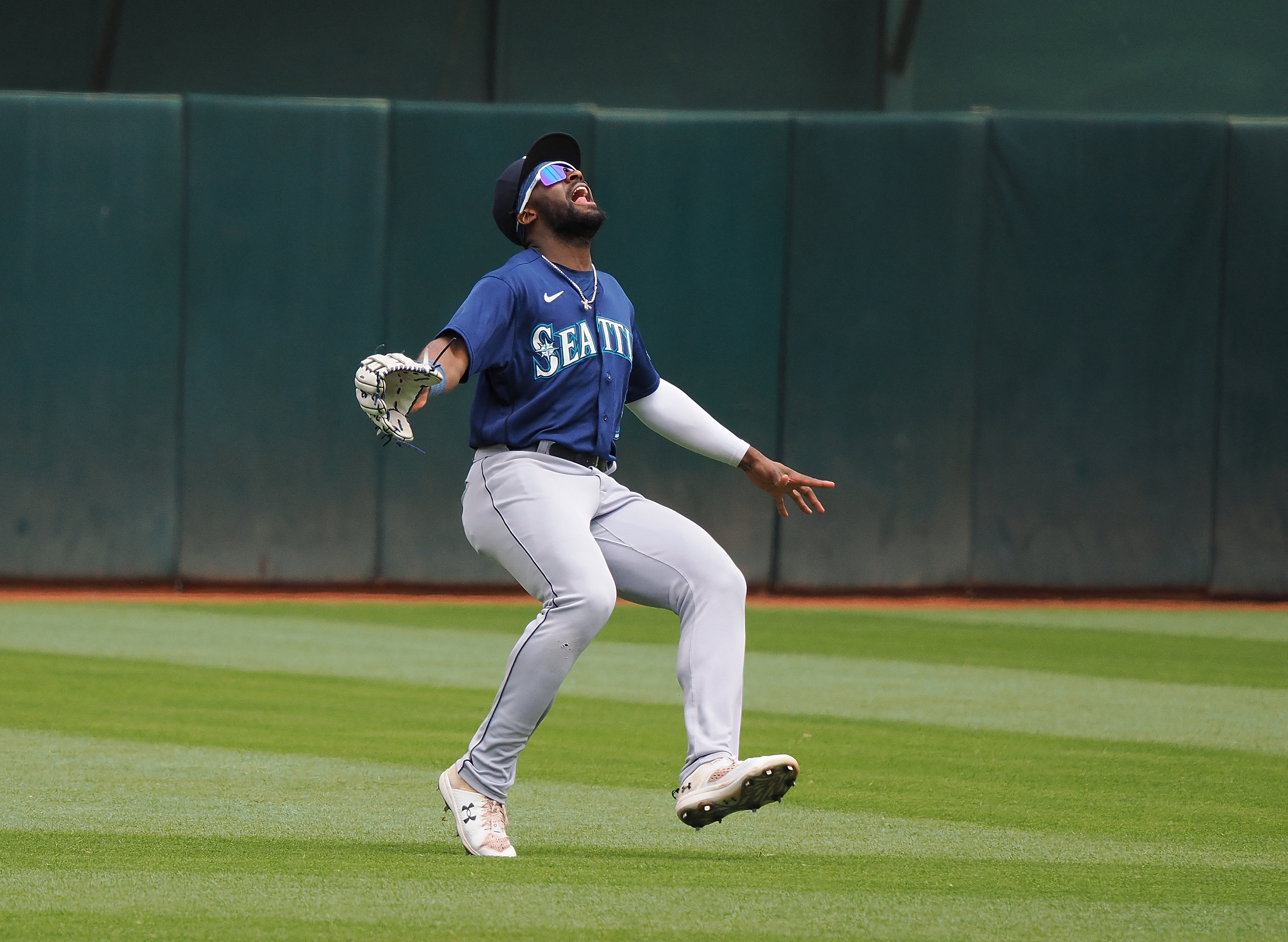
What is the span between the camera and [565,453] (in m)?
4.91

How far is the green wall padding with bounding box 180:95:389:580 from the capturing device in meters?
12.1

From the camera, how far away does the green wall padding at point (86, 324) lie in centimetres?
1200

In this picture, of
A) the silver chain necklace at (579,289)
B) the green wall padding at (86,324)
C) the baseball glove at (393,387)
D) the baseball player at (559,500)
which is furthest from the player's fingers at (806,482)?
the green wall padding at (86,324)

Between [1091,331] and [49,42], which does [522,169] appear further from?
[49,42]

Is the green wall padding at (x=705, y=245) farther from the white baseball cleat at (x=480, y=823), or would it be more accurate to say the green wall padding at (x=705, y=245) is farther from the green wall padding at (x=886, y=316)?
the white baseball cleat at (x=480, y=823)

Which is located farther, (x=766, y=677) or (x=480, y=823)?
(x=766, y=677)

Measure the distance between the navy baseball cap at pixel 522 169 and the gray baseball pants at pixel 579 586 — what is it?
27.7 inches

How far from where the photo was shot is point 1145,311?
12.8m

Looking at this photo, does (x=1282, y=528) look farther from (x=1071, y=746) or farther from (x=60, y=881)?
(x=60, y=881)

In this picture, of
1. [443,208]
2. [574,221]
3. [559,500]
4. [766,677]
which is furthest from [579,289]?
[443,208]

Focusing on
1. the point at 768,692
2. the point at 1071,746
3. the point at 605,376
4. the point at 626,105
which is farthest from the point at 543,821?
the point at 626,105

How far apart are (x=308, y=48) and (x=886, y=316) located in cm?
557

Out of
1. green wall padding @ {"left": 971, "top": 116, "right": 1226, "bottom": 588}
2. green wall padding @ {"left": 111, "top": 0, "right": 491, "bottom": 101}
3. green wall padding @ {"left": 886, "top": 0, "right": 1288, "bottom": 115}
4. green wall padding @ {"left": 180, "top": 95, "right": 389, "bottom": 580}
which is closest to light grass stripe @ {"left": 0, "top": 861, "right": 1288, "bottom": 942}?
green wall padding @ {"left": 180, "top": 95, "right": 389, "bottom": 580}

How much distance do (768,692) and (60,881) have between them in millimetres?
4740
